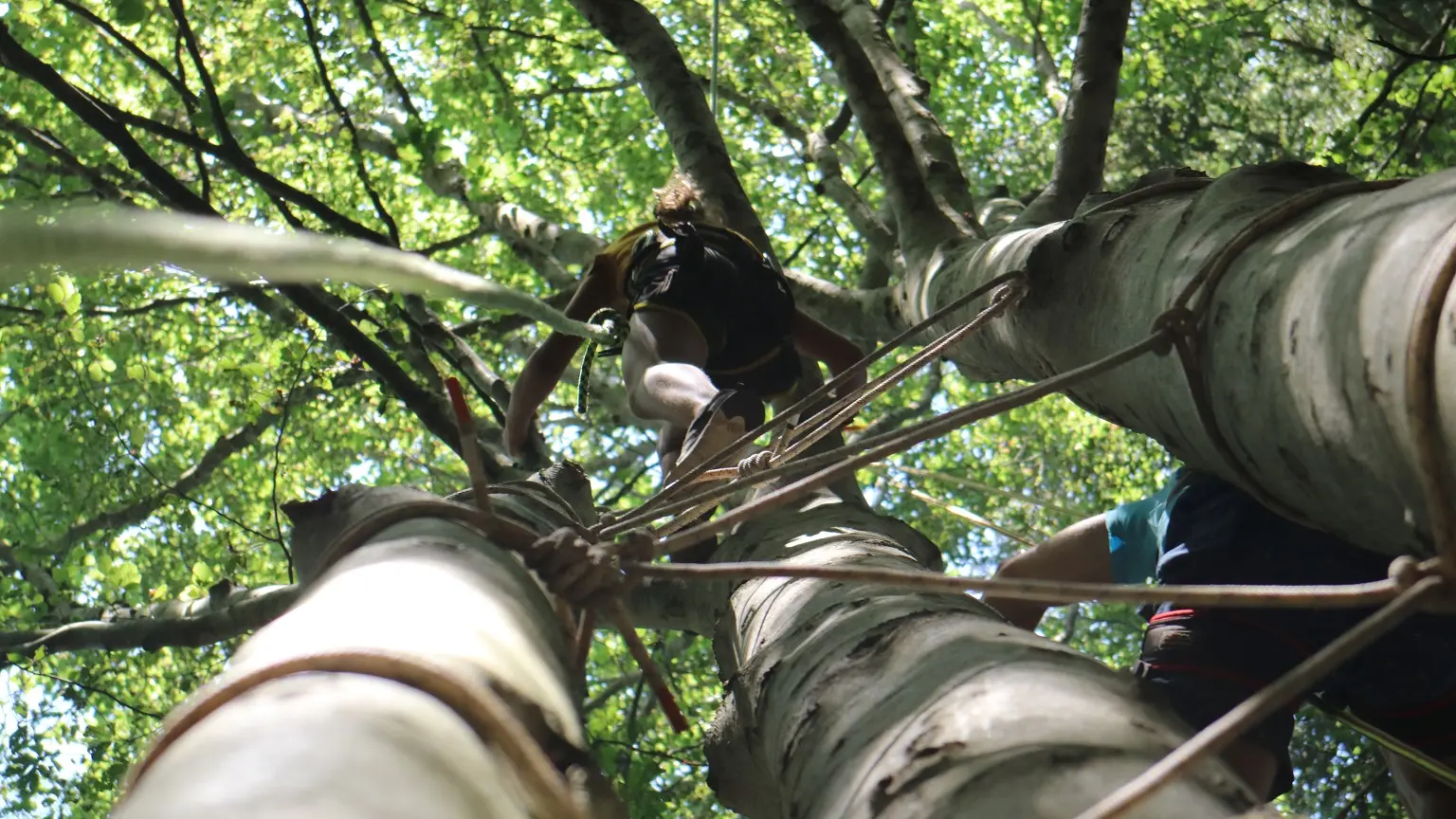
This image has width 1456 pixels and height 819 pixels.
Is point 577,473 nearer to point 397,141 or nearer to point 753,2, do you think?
point 397,141

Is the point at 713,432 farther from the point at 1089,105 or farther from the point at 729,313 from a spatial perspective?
the point at 1089,105

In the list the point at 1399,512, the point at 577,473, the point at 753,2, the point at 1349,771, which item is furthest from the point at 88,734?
the point at 1349,771

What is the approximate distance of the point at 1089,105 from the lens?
3.18 m

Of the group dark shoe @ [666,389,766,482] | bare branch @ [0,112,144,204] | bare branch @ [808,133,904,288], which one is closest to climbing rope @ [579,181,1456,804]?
dark shoe @ [666,389,766,482]

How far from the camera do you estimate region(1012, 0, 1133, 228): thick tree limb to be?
3.09 metres

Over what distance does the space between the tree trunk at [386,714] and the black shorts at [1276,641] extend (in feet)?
4.68

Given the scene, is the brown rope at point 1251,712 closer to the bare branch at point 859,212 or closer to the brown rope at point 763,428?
the brown rope at point 763,428

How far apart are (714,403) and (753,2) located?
588 centimetres

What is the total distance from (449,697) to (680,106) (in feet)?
10.9

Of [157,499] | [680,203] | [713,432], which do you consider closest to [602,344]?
[713,432]

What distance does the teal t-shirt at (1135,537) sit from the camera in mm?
2592

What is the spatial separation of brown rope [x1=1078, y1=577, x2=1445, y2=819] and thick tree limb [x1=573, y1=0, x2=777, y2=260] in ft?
9.17

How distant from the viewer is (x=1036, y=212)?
290 cm

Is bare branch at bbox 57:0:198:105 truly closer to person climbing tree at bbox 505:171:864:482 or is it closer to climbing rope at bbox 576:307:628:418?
person climbing tree at bbox 505:171:864:482
